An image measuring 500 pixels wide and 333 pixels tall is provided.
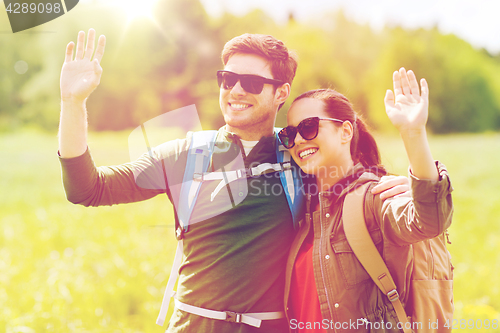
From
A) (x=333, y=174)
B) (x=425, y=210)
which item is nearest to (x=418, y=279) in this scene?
(x=425, y=210)

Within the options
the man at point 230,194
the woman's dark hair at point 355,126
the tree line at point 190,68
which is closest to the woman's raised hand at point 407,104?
the man at point 230,194

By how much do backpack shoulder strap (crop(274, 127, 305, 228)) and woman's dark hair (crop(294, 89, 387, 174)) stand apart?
40 centimetres

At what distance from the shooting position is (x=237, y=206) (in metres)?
2.46

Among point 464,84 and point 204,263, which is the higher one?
point 204,263

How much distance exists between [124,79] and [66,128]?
1642 inches

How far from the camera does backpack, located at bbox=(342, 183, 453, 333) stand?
206 cm

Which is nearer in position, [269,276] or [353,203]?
[353,203]

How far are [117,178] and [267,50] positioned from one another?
137 centimetres

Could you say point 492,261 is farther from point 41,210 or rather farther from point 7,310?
point 41,210

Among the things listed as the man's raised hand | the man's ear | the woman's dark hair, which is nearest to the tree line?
the man's ear

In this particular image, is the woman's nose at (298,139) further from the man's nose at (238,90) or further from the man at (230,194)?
the man's nose at (238,90)

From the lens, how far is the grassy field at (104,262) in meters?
4.66

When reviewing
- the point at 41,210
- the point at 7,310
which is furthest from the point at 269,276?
the point at 41,210

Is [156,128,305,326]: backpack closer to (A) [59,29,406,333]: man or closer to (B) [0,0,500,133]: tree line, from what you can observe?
(A) [59,29,406,333]: man
